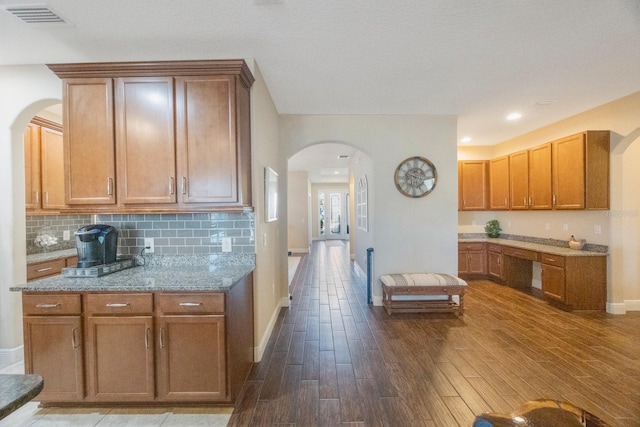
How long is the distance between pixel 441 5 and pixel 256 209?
214 centimetres

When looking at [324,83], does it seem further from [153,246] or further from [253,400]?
[253,400]

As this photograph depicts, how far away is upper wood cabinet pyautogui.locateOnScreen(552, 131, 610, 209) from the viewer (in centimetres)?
387

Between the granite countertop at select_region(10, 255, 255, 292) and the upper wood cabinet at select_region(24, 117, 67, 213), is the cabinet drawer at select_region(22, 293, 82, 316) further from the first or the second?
the upper wood cabinet at select_region(24, 117, 67, 213)

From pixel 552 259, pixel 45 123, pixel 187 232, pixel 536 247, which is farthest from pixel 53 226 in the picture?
pixel 536 247

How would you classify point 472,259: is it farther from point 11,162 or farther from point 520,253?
point 11,162

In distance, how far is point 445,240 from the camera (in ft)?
13.9

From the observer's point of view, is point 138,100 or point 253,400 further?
point 138,100

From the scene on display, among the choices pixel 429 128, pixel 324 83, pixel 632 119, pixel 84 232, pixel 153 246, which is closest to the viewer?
pixel 84 232

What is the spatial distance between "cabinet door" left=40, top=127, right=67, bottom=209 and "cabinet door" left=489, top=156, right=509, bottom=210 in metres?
6.90

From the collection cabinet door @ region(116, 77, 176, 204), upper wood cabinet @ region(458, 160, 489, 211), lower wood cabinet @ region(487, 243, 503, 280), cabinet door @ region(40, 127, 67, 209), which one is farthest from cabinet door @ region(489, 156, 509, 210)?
cabinet door @ region(40, 127, 67, 209)

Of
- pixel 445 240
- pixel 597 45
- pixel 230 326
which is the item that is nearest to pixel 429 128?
pixel 445 240

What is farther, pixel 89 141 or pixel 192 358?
pixel 89 141

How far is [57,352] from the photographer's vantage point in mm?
2062

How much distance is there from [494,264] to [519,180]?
1651 mm
